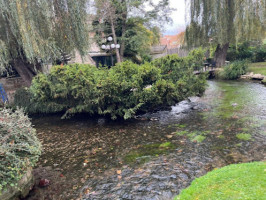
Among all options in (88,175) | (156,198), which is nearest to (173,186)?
(156,198)

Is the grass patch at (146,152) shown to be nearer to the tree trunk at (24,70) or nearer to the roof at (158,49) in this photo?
the tree trunk at (24,70)

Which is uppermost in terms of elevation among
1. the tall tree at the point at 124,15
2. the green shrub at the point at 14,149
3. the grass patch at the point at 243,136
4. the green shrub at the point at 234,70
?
the tall tree at the point at 124,15

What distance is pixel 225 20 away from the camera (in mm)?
12117

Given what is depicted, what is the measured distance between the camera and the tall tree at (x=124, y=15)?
15336 millimetres

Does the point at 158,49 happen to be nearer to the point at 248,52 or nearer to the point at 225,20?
the point at 248,52

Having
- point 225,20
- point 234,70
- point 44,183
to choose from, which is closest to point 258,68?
point 234,70

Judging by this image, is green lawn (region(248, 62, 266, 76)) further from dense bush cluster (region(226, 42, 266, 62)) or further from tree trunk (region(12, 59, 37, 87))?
tree trunk (region(12, 59, 37, 87))

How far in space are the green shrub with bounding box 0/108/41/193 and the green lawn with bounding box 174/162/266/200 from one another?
244 cm

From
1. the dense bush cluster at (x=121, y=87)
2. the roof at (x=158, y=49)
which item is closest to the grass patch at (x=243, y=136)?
the dense bush cluster at (x=121, y=87)

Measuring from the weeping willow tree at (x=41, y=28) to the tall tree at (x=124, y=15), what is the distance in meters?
7.84

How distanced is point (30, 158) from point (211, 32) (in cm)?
1402

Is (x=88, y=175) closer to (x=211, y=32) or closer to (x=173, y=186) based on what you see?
(x=173, y=186)

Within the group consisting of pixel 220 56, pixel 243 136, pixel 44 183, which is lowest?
pixel 44 183

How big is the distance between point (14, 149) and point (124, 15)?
1612 cm
